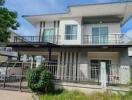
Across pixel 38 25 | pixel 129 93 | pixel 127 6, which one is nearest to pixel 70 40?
pixel 38 25

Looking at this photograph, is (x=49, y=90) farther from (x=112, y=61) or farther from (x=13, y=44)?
(x=112, y=61)

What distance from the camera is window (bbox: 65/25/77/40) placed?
19.9 meters

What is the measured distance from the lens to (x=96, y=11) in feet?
60.3

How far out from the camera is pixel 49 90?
12.0m

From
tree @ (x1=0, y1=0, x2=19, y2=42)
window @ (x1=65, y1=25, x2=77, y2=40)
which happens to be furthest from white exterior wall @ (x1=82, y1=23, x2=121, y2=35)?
tree @ (x1=0, y1=0, x2=19, y2=42)

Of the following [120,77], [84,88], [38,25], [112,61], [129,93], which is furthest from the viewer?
[38,25]

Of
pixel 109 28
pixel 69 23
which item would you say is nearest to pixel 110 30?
pixel 109 28

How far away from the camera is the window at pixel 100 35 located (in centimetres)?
1928

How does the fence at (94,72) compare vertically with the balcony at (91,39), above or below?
below

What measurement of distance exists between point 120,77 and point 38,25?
39.1ft

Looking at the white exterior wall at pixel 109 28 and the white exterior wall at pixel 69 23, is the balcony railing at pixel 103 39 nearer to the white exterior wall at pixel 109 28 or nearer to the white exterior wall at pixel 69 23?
the white exterior wall at pixel 109 28

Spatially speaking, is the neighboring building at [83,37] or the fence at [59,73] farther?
the neighboring building at [83,37]

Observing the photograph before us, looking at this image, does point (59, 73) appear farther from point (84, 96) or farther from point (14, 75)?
point (14, 75)

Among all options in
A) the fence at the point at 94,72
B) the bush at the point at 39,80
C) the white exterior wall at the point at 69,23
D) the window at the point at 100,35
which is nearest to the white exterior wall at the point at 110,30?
the window at the point at 100,35
